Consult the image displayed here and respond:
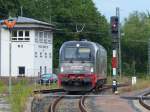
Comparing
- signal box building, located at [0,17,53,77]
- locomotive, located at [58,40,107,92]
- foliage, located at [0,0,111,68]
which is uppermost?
foliage, located at [0,0,111,68]

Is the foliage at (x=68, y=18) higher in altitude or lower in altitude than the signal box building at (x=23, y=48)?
higher

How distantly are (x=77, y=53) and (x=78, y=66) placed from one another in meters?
1.12

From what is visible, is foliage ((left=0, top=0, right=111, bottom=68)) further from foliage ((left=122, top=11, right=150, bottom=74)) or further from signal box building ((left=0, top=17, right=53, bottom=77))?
signal box building ((left=0, top=17, right=53, bottom=77))

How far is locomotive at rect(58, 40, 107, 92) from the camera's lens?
36656mm

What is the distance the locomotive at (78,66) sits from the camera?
36656 millimetres

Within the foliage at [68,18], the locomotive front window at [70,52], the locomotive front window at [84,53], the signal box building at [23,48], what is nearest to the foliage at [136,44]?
the foliage at [68,18]

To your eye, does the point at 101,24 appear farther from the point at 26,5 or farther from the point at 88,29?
the point at 26,5

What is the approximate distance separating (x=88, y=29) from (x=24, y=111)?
85.3 metres

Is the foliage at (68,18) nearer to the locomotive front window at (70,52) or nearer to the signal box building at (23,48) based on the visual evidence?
the signal box building at (23,48)

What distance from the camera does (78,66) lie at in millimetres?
37219

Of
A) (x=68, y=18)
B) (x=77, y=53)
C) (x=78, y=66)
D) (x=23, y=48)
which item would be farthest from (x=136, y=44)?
(x=78, y=66)

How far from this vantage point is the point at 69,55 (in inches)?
1489

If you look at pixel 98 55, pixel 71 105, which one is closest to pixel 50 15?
pixel 98 55

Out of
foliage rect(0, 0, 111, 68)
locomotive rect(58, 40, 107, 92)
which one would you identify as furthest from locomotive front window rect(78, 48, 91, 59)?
foliage rect(0, 0, 111, 68)
